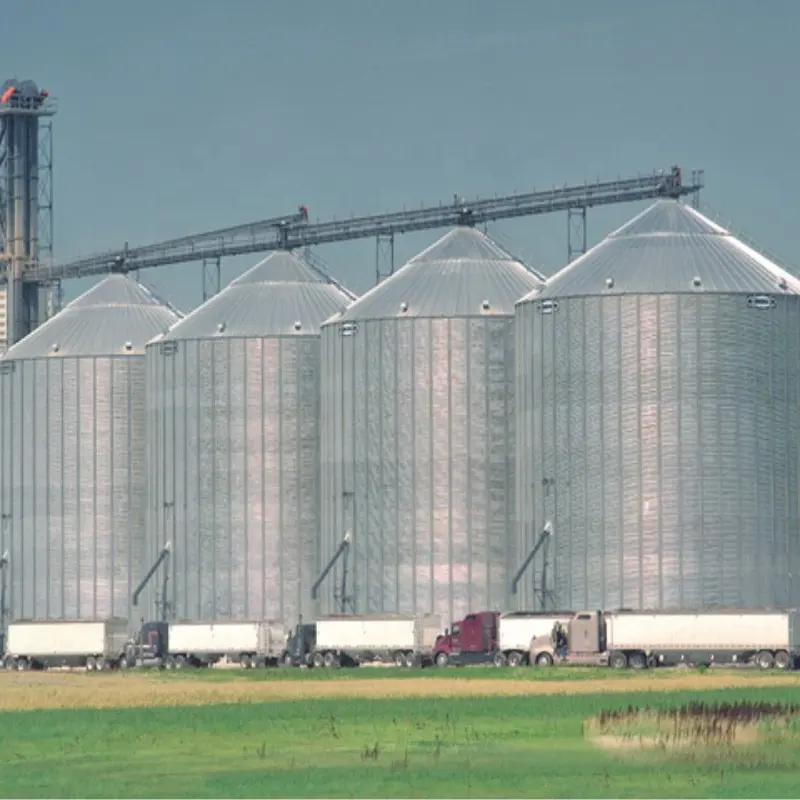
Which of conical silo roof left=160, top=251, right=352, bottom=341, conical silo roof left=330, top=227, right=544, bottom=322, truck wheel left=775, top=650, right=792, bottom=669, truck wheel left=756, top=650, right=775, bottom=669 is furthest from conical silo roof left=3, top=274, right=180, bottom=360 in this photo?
truck wheel left=775, top=650, right=792, bottom=669

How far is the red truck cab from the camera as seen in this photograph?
398 ft

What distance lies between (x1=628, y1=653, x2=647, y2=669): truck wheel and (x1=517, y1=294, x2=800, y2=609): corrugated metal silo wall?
5971 mm

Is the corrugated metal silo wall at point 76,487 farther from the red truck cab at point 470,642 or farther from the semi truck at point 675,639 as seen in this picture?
the semi truck at point 675,639

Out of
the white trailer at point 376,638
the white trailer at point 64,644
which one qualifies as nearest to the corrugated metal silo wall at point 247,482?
the white trailer at point 64,644

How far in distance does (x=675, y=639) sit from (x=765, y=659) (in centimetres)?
464

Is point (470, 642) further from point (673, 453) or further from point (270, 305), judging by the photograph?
point (270, 305)

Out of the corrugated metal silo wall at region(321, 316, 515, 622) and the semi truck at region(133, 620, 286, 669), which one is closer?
the corrugated metal silo wall at region(321, 316, 515, 622)

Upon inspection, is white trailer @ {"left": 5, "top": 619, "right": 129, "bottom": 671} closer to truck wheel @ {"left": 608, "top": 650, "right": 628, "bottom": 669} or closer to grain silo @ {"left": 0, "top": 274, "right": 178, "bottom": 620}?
grain silo @ {"left": 0, "top": 274, "right": 178, "bottom": 620}

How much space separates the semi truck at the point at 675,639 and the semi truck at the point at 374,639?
9320 mm

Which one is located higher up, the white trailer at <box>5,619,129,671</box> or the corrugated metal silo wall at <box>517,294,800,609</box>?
the corrugated metal silo wall at <box>517,294,800,609</box>

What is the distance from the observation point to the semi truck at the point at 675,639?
11024 centimetres

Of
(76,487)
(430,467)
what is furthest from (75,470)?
(430,467)

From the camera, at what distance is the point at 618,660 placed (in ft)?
372

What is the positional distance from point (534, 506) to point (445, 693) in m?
40.2
